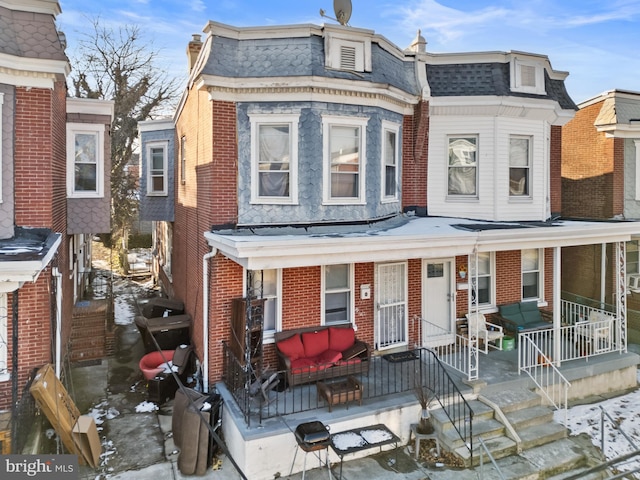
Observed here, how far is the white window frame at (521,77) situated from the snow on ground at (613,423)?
8088 mm

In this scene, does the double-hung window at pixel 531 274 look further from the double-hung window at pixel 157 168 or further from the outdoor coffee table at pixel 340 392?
the double-hung window at pixel 157 168

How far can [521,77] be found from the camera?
12766mm

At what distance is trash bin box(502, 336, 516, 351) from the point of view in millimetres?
11914

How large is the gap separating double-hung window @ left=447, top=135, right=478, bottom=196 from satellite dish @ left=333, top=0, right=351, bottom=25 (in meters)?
4.20

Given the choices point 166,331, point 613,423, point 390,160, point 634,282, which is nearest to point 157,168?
point 166,331

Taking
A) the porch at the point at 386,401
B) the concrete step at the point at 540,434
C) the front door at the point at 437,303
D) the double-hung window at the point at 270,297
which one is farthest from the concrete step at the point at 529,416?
the double-hung window at the point at 270,297

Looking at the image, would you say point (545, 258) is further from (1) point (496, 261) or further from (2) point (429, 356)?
(2) point (429, 356)

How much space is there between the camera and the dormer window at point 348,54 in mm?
10211

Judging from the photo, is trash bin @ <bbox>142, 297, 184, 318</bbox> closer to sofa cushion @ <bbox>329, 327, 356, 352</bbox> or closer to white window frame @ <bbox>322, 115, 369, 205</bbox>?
sofa cushion @ <bbox>329, 327, 356, 352</bbox>

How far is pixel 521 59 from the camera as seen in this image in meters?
12.8

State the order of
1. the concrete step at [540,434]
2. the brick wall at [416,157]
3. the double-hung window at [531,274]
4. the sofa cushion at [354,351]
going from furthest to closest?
1. the double-hung window at [531,274]
2. the brick wall at [416,157]
3. the sofa cushion at [354,351]
4. the concrete step at [540,434]

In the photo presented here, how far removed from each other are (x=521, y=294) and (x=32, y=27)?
12990mm

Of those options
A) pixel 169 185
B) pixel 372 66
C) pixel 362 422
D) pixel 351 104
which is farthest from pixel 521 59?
pixel 169 185

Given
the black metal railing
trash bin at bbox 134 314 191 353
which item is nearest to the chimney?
trash bin at bbox 134 314 191 353
